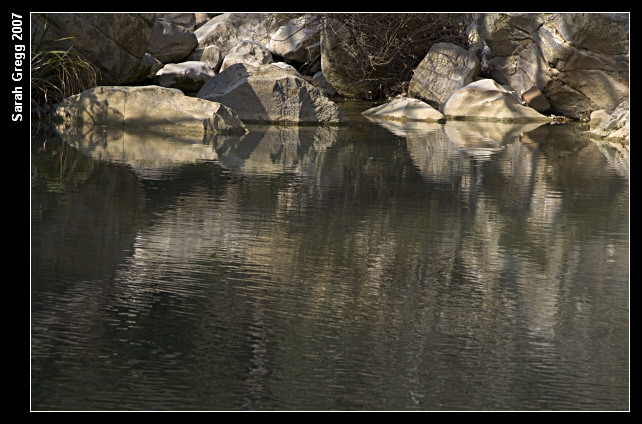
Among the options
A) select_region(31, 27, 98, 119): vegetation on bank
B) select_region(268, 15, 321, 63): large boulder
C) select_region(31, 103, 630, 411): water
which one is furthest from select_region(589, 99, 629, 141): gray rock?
select_region(268, 15, 321, 63): large boulder

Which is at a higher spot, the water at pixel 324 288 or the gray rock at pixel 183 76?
the gray rock at pixel 183 76

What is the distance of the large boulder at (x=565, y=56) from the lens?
1287 centimetres

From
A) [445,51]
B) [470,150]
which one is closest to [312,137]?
[470,150]

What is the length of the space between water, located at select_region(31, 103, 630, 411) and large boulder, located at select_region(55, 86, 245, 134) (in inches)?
108

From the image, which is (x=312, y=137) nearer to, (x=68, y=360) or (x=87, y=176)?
(x=87, y=176)

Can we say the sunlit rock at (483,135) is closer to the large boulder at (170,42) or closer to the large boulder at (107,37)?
the large boulder at (107,37)

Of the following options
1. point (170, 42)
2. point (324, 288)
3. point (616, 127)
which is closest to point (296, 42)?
point (170, 42)

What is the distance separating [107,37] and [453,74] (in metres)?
5.74

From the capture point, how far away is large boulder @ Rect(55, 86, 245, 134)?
10.1m

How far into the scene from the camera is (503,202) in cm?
607

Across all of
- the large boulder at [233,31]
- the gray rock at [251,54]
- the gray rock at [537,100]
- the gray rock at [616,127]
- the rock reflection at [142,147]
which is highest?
the large boulder at [233,31]

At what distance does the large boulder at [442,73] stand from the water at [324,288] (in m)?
7.07

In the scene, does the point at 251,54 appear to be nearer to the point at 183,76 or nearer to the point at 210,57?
the point at 210,57

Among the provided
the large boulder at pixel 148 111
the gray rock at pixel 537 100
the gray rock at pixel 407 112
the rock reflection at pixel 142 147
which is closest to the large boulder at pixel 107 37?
the large boulder at pixel 148 111
